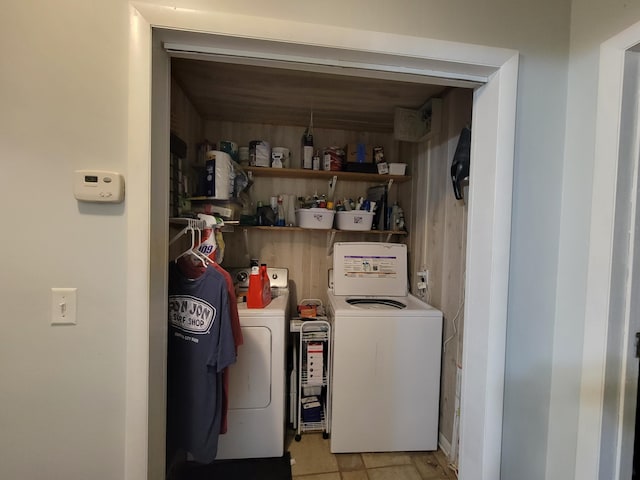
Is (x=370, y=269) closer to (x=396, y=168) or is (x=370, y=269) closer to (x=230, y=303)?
(x=396, y=168)

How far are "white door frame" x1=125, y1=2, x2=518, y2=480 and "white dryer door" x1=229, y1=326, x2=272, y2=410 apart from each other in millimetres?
759

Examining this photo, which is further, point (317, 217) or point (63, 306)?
point (317, 217)

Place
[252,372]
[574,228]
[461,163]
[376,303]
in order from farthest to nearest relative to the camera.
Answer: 1. [376,303]
2. [252,372]
3. [461,163]
4. [574,228]

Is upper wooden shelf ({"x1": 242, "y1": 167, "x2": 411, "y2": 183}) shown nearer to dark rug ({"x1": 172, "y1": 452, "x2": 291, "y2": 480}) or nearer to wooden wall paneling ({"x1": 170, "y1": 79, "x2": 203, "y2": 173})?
wooden wall paneling ({"x1": 170, "y1": 79, "x2": 203, "y2": 173})

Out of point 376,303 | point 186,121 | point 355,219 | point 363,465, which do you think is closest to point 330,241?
point 355,219

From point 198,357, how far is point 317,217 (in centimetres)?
131

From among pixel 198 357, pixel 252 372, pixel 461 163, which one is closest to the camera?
pixel 198 357

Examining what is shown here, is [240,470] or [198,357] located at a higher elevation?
[198,357]

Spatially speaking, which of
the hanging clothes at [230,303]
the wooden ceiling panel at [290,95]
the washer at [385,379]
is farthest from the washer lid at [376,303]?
the wooden ceiling panel at [290,95]

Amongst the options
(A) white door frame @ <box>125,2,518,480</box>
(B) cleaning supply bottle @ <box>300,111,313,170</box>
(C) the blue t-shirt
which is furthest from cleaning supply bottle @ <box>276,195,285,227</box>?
(A) white door frame @ <box>125,2,518,480</box>

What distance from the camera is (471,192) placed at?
43.6 inches

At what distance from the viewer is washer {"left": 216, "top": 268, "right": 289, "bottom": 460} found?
5.75ft

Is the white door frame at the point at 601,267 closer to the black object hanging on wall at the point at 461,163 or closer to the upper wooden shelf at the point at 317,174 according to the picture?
the black object hanging on wall at the point at 461,163

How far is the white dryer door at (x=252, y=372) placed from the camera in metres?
1.75
